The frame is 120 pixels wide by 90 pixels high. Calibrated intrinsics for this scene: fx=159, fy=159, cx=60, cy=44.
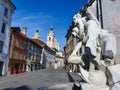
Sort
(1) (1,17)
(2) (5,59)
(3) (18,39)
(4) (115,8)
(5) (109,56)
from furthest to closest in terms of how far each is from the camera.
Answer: (3) (18,39)
(2) (5,59)
(1) (1,17)
(4) (115,8)
(5) (109,56)

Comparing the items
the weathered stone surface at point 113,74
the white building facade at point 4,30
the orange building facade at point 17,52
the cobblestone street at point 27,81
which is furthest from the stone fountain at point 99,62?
the orange building facade at point 17,52

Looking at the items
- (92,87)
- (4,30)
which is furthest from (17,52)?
(92,87)

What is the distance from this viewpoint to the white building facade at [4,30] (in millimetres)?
26078

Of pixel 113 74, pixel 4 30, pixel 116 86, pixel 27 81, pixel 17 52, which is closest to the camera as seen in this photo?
pixel 116 86

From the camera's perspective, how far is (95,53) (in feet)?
11.5

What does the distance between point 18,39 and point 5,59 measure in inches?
330

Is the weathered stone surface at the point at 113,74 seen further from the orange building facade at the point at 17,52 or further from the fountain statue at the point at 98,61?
the orange building facade at the point at 17,52

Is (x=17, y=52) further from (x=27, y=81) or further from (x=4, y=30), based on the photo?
(x=27, y=81)

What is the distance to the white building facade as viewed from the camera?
85.6ft

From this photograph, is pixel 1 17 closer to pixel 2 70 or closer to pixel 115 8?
pixel 2 70

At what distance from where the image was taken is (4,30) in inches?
1070

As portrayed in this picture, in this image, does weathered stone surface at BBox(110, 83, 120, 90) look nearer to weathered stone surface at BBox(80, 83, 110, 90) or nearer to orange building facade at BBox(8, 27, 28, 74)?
weathered stone surface at BBox(80, 83, 110, 90)

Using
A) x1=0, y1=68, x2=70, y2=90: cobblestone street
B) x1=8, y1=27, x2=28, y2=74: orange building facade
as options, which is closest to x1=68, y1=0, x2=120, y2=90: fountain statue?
x1=0, y1=68, x2=70, y2=90: cobblestone street

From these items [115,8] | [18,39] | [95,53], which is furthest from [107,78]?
[18,39]
